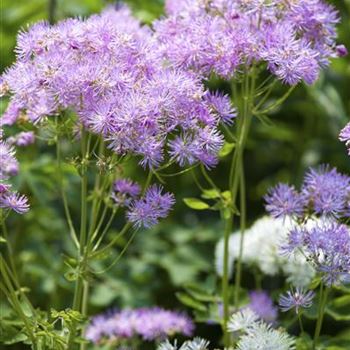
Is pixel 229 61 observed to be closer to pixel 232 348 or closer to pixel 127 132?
pixel 127 132

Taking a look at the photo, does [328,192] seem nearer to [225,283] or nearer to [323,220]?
[323,220]

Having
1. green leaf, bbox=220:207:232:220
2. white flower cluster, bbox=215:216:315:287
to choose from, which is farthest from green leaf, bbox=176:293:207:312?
green leaf, bbox=220:207:232:220

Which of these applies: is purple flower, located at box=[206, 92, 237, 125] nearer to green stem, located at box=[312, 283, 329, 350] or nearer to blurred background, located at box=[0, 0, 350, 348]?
green stem, located at box=[312, 283, 329, 350]

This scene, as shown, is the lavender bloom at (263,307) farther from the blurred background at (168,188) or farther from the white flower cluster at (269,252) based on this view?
the blurred background at (168,188)

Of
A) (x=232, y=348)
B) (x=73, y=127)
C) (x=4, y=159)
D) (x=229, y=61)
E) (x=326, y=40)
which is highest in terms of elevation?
(x=326, y=40)

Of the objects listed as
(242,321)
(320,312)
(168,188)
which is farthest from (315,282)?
(168,188)

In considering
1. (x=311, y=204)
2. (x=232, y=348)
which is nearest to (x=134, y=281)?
(x=232, y=348)
